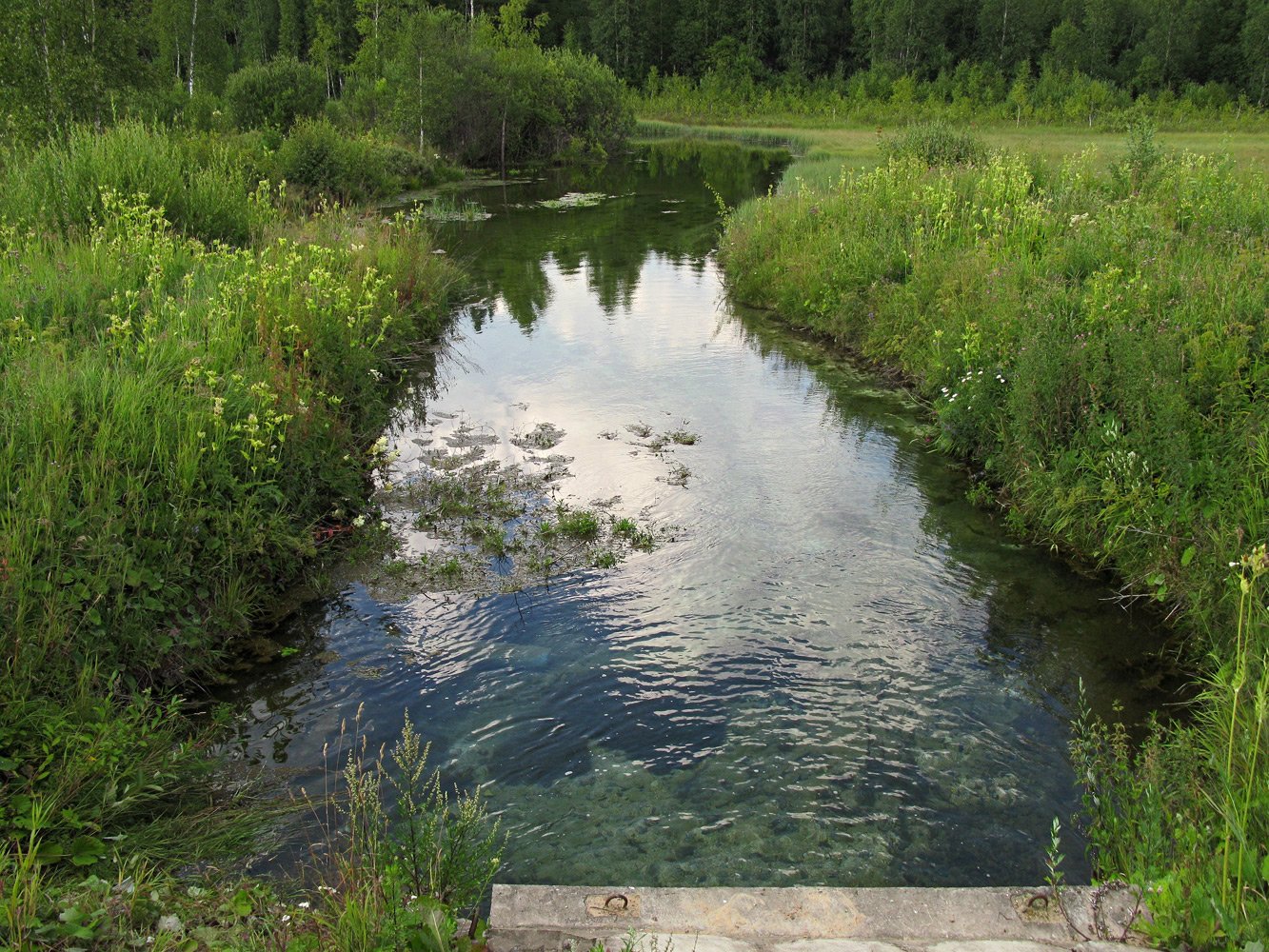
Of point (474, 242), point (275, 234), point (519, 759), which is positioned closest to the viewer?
point (519, 759)

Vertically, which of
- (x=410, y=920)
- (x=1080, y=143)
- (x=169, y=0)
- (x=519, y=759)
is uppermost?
(x=169, y=0)

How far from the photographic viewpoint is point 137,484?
5.32 metres

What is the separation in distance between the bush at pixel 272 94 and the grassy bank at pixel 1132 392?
19.4m

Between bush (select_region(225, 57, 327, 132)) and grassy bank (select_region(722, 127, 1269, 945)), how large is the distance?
19.4 metres

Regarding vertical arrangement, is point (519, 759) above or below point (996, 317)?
below

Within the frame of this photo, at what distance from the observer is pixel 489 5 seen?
225 ft

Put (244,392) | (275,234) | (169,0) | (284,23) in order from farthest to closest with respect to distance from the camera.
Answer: (284,23), (169,0), (275,234), (244,392)

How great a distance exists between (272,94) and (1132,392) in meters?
26.9

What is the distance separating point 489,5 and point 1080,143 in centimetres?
5453

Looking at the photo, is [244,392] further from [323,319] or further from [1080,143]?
[1080,143]

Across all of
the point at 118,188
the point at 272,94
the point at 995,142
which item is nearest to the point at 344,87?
the point at 272,94

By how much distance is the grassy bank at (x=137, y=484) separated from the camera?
4.02 meters

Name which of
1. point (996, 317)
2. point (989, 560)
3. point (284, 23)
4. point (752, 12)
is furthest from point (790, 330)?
point (752, 12)

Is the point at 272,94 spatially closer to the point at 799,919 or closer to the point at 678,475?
the point at 678,475
